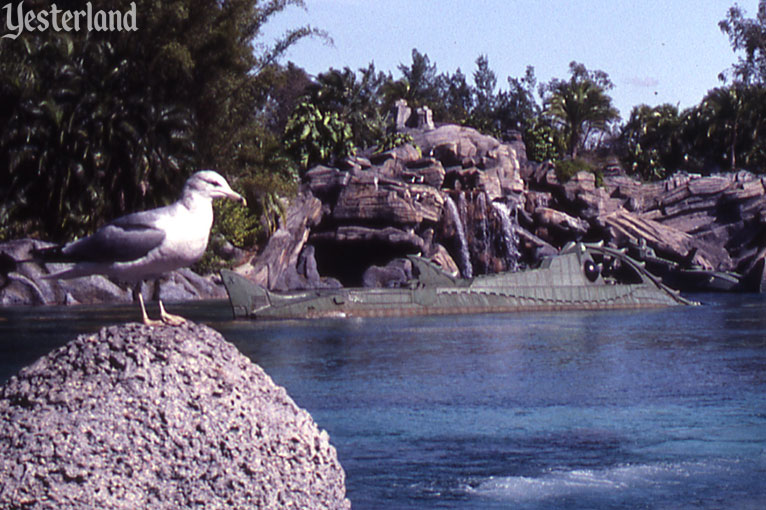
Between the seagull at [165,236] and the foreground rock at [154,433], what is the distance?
1.33 feet

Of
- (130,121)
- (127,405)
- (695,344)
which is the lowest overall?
(695,344)

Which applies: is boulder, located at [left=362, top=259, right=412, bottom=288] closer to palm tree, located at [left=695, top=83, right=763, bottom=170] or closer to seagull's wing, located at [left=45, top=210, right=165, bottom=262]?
palm tree, located at [left=695, top=83, right=763, bottom=170]

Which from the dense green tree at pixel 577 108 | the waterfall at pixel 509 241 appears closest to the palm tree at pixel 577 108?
the dense green tree at pixel 577 108

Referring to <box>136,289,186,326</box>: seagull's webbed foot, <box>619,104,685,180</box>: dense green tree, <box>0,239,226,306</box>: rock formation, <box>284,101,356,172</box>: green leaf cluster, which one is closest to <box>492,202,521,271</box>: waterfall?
<box>284,101,356,172</box>: green leaf cluster

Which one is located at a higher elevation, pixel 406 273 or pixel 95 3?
pixel 95 3

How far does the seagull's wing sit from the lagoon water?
3779mm

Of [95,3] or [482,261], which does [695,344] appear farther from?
[482,261]

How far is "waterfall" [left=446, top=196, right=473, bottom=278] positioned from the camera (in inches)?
2173

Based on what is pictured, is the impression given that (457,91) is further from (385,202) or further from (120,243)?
(120,243)

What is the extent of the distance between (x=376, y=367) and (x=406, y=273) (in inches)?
1281

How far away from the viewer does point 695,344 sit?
78.1 ft

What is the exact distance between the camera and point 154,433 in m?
4.86

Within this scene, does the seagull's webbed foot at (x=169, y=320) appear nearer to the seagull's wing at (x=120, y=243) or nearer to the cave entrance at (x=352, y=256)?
the seagull's wing at (x=120, y=243)

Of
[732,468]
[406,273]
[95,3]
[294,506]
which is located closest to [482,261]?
[406,273]
